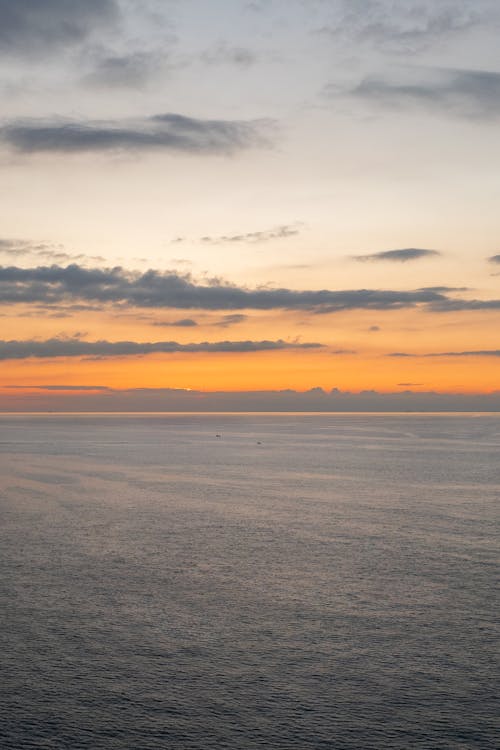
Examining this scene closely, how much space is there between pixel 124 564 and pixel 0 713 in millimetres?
24926

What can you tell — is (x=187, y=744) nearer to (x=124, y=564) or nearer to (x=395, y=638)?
(x=395, y=638)

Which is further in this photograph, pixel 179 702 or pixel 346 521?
pixel 346 521

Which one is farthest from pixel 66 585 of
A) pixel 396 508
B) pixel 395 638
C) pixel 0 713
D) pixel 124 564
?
pixel 396 508

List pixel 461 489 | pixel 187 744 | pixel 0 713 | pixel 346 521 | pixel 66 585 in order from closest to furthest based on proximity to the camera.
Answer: pixel 187 744, pixel 0 713, pixel 66 585, pixel 346 521, pixel 461 489

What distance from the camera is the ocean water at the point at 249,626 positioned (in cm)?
3005

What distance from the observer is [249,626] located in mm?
41438

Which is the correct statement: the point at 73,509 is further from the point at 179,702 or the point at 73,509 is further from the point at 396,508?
the point at 179,702

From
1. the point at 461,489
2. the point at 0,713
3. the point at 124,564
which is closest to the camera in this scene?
the point at 0,713

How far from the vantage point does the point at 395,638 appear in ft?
129

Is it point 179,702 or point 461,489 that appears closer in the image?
point 179,702

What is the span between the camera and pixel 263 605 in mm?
45281

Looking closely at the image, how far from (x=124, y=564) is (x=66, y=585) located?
714 centimetres

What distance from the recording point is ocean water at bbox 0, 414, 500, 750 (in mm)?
30047

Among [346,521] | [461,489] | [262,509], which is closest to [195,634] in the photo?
[346,521]
